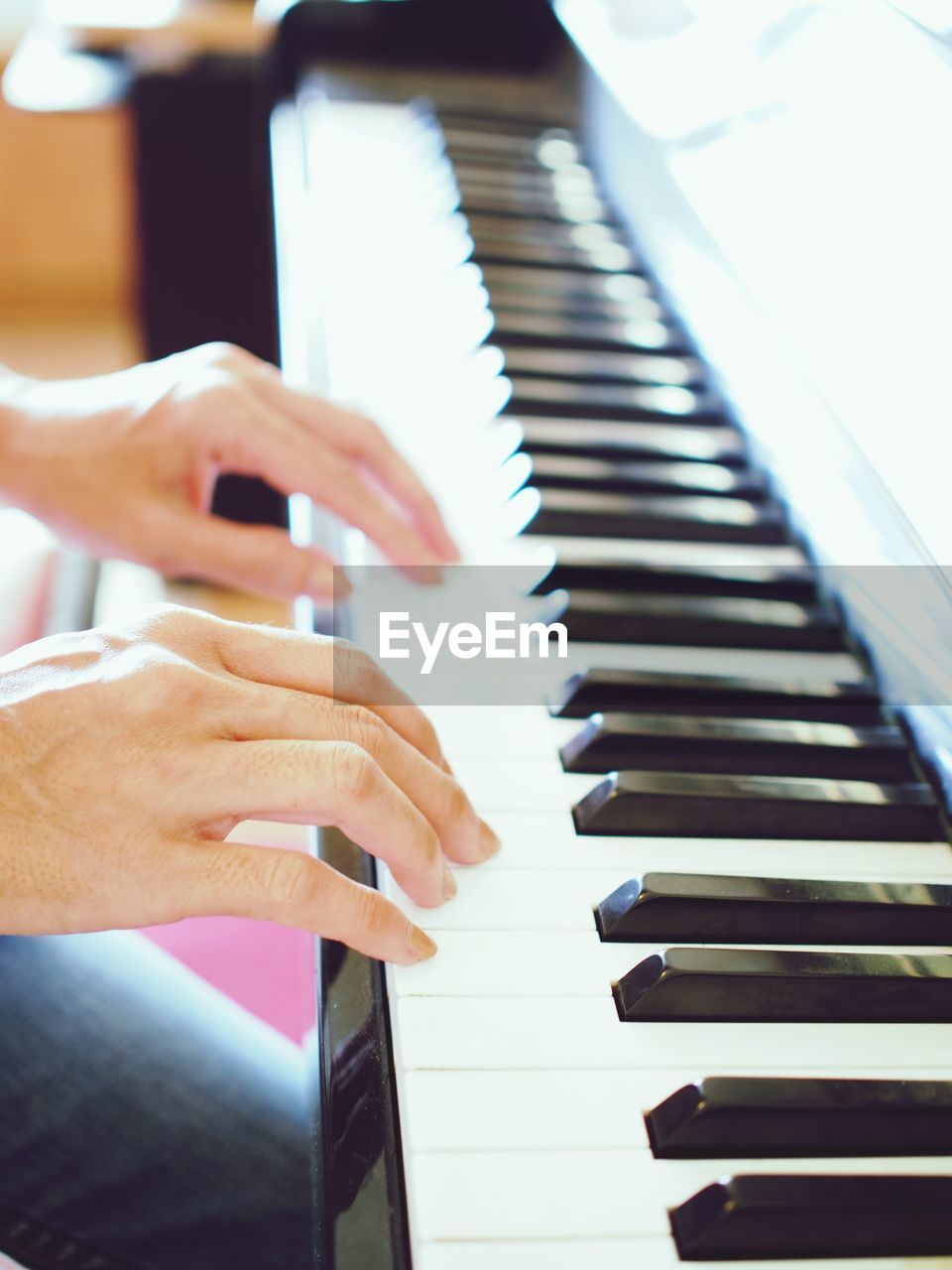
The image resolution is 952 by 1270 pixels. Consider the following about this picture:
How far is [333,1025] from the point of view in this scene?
539 mm

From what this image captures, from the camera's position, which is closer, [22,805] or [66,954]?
[22,805]

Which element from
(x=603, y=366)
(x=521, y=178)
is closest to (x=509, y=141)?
(x=521, y=178)

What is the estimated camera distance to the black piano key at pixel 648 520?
2.89ft

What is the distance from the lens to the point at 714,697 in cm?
74

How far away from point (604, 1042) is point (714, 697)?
11.2 inches

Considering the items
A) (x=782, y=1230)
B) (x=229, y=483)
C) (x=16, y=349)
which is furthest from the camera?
(x=16, y=349)

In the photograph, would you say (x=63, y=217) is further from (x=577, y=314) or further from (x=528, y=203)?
(x=577, y=314)

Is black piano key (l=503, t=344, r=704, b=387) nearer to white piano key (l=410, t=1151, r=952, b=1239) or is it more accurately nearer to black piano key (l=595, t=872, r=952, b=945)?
black piano key (l=595, t=872, r=952, b=945)

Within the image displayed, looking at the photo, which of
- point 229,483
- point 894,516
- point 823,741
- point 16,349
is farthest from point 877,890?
point 16,349

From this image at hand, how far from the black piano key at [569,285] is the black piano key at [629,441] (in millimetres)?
209

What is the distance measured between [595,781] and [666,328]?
61 cm

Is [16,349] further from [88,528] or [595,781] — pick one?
[595,781]

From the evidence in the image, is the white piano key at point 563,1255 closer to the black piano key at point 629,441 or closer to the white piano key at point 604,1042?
the white piano key at point 604,1042

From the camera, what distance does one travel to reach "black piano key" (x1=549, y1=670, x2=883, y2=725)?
2.39 ft
